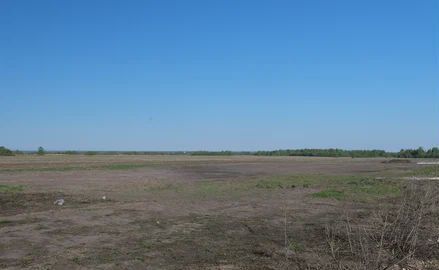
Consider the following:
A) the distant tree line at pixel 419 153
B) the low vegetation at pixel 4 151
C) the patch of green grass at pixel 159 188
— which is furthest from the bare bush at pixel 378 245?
the distant tree line at pixel 419 153

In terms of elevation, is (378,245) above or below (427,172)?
below

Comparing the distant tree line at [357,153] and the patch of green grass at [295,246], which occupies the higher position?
the distant tree line at [357,153]

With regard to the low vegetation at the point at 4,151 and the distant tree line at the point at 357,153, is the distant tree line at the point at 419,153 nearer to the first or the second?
the distant tree line at the point at 357,153

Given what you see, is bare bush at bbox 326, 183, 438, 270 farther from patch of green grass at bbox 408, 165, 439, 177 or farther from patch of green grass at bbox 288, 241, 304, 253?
patch of green grass at bbox 408, 165, 439, 177

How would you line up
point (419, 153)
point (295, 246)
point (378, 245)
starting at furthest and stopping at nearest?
point (419, 153)
point (295, 246)
point (378, 245)

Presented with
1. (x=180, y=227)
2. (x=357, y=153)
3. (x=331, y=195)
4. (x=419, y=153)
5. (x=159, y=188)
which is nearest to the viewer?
(x=180, y=227)

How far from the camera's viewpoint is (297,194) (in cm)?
2514

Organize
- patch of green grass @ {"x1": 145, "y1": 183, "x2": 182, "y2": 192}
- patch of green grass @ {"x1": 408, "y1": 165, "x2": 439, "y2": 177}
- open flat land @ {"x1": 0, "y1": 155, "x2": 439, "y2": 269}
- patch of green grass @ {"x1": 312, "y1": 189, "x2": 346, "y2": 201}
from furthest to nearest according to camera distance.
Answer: patch of green grass @ {"x1": 408, "y1": 165, "x2": 439, "y2": 177} < patch of green grass @ {"x1": 145, "y1": 183, "x2": 182, "y2": 192} < patch of green grass @ {"x1": 312, "y1": 189, "x2": 346, "y2": 201} < open flat land @ {"x1": 0, "y1": 155, "x2": 439, "y2": 269}

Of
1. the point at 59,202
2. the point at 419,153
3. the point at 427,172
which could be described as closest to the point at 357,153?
the point at 419,153

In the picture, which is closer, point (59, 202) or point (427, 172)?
point (59, 202)

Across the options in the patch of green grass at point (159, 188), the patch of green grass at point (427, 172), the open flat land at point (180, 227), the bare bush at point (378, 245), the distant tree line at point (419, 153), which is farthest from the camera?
the distant tree line at point (419, 153)

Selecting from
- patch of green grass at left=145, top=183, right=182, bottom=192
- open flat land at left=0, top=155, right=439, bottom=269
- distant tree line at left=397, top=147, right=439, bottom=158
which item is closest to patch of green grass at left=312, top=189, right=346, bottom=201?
open flat land at left=0, top=155, right=439, bottom=269

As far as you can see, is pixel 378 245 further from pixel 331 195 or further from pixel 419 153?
pixel 419 153

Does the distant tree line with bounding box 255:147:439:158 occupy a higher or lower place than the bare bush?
higher
